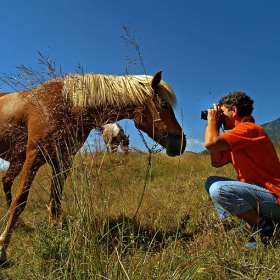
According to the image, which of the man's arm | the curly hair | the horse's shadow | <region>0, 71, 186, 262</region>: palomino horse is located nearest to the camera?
the horse's shadow

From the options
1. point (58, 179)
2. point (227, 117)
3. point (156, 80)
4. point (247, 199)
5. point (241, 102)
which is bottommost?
point (247, 199)


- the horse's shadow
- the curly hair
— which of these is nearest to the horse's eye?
the curly hair

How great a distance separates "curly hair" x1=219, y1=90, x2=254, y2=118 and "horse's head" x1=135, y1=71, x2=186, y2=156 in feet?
2.18

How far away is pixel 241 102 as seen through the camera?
2537 millimetres

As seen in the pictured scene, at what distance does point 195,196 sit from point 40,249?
2467 millimetres

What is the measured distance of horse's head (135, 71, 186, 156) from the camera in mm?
3049

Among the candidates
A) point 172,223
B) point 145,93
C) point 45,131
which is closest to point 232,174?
point 172,223

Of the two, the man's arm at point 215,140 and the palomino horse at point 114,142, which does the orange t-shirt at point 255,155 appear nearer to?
the man's arm at point 215,140

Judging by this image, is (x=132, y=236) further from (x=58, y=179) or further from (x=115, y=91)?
(x=115, y=91)

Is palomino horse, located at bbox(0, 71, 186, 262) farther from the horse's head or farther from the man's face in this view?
the man's face

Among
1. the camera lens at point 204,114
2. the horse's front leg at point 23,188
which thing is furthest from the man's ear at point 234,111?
the horse's front leg at point 23,188

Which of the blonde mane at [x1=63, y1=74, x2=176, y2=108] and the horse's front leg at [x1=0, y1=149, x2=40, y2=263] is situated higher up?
the blonde mane at [x1=63, y1=74, x2=176, y2=108]

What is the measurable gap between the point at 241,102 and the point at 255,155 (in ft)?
1.60

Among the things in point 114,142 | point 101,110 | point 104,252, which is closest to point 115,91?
point 101,110
